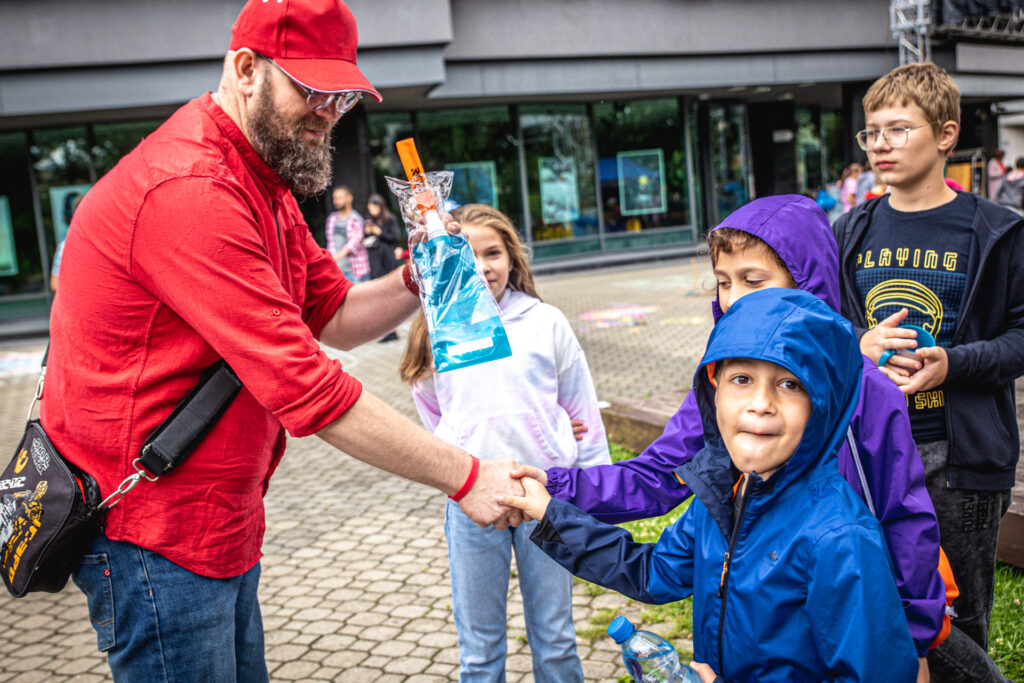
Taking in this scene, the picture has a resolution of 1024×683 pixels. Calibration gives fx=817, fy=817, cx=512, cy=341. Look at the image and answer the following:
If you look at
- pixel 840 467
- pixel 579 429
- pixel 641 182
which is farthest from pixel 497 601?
pixel 641 182

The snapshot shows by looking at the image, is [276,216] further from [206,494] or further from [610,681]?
[610,681]

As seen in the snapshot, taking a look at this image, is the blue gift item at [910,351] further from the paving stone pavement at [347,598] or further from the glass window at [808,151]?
the glass window at [808,151]

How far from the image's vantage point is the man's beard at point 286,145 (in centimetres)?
209

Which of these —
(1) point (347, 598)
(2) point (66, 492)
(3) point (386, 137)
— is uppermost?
(3) point (386, 137)

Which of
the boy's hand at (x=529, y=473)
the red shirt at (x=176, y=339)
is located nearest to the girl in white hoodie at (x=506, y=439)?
the boy's hand at (x=529, y=473)

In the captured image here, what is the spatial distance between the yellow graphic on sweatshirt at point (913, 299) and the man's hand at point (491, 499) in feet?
4.54

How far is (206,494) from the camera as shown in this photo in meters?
2.00

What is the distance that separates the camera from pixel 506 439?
273cm

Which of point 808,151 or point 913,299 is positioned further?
point 808,151

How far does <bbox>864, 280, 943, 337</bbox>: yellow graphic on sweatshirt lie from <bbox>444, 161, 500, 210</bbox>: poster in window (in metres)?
16.8

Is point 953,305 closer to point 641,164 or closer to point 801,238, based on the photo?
point 801,238

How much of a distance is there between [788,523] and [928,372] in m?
0.92

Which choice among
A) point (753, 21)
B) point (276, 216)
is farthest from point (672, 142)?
point (276, 216)

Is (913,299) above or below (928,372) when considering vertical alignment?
above
